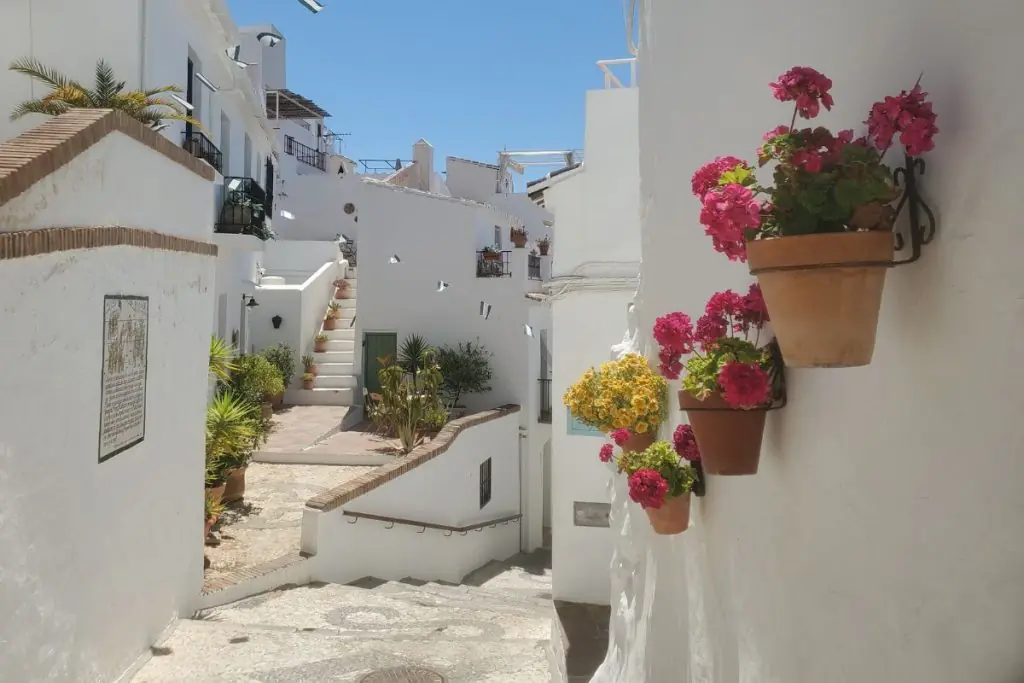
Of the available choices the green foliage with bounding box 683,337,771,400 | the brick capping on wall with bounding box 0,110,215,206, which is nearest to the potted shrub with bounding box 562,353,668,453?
the green foliage with bounding box 683,337,771,400

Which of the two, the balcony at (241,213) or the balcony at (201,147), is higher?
the balcony at (201,147)

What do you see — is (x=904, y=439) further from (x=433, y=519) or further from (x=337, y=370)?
(x=337, y=370)

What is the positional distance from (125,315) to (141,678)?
268 cm

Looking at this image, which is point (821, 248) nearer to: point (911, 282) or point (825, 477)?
point (911, 282)

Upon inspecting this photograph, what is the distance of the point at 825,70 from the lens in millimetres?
2244

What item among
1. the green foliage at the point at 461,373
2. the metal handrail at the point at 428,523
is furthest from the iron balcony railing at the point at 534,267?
the metal handrail at the point at 428,523

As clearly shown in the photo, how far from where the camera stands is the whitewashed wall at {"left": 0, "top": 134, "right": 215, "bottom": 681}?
3859mm

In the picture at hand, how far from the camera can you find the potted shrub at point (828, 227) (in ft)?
5.24

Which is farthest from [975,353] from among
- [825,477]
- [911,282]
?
[825,477]

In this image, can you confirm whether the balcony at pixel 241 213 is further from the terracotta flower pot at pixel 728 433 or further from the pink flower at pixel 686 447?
the terracotta flower pot at pixel 728 433

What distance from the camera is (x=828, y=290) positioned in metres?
1.68

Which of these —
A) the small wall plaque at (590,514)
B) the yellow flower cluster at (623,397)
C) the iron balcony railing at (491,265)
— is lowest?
the small wall plaque at (590,514)

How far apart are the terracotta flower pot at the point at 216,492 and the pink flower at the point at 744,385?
832 cm

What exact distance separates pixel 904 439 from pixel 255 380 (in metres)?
14.8
